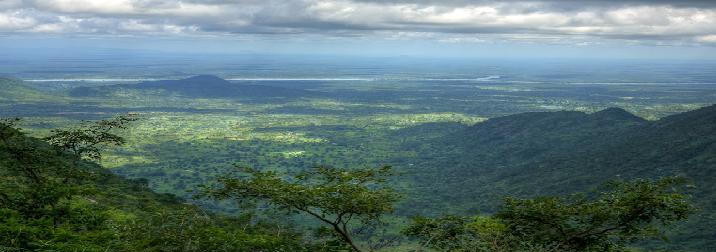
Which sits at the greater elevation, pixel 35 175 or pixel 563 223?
pixel 35 175

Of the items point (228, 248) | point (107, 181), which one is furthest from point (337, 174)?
point (107, 181)

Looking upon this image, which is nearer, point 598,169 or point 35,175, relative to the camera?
point 35,175

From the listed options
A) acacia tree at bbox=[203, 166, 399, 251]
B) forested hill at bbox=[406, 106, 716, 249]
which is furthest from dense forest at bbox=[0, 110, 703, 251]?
forested hill at bbox=[406, 106, 716, 249]

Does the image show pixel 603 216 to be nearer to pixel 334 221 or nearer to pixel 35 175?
pixel 334 221

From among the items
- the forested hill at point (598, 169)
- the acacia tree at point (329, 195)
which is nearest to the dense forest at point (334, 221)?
the acacia tree at point (329, 195)

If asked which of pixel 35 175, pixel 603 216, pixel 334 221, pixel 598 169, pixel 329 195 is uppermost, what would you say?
pixel 329 195

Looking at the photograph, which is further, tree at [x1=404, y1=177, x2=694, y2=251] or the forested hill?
the forested hill

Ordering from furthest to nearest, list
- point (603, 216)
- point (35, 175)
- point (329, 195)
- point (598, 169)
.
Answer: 1. point (598, 169)
2. point (35, 175)
3. point (603, 216)
4. point (329, 195)

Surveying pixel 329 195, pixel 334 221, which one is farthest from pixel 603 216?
pixel 329 195

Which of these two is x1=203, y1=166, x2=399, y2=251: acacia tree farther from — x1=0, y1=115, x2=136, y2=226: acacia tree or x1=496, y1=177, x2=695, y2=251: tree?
x1=496, y1=177, x2=695, y2=251: tree
